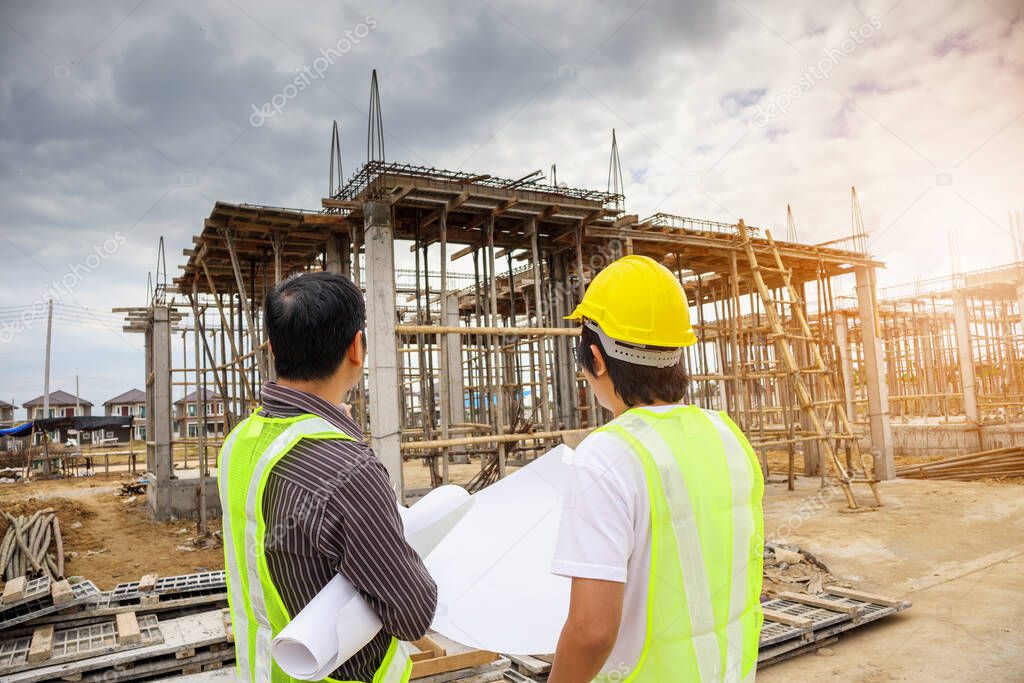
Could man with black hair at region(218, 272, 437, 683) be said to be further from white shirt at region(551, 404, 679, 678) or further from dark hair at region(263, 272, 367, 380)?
white shirt at region(551, 404, 679, 678)

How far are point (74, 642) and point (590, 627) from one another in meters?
6.14

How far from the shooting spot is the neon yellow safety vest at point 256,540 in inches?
54.9

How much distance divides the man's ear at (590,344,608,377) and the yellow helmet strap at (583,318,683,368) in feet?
0.12

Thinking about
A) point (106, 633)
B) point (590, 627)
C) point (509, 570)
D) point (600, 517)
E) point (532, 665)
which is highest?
point (600, 517)

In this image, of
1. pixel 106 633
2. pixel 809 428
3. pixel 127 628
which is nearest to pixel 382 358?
pixel 127 628

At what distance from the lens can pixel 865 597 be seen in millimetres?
6398

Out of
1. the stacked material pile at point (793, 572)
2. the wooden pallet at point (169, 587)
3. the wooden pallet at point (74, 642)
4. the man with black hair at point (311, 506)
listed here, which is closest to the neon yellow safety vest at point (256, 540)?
the man with black hair at point (311, 506)

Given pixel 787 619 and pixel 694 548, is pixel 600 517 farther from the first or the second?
pixel 787 619

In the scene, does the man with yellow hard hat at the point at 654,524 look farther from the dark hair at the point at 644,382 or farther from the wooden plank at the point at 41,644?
the wooden plank at the point at 41,644

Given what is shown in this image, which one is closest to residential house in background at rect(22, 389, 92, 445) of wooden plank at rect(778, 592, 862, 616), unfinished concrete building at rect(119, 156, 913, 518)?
unfinished concrete building at rect(119, 156, 913, 518)

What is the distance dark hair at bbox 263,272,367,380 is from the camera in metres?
1.53

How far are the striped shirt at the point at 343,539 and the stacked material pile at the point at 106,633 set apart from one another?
4.89 metres

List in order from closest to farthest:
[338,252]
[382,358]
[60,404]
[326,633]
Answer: [326,633], [382,358], [338,252], [60,404]

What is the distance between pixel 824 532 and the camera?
31.2 feet
